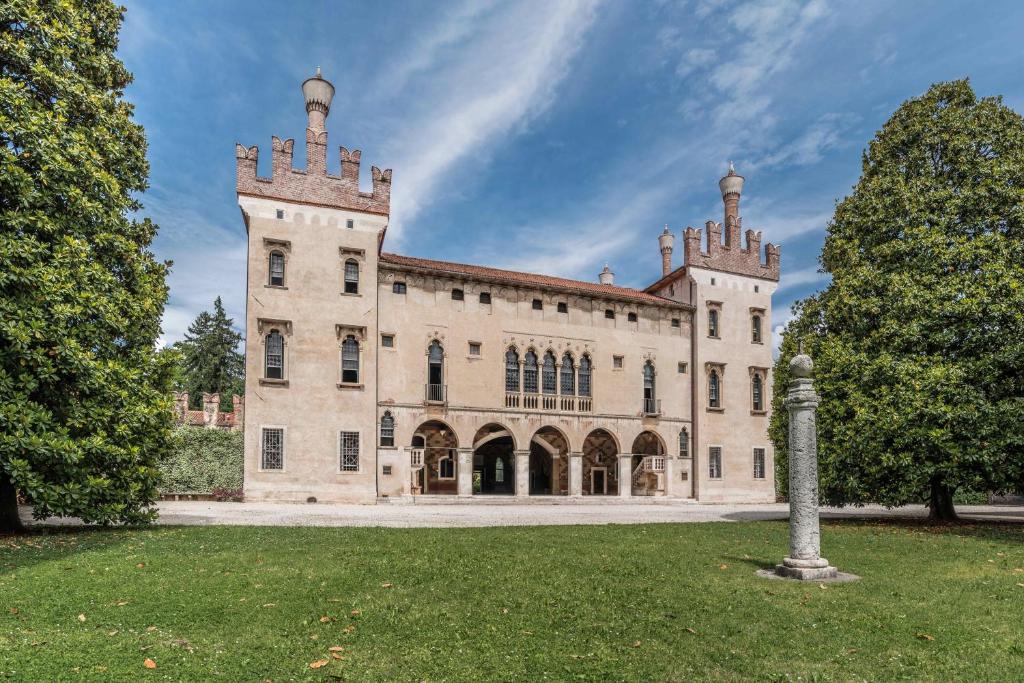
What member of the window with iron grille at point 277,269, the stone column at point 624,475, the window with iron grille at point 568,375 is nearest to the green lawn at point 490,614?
the window with iron grille at point 277,269

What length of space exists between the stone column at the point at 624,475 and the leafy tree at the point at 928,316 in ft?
47.2

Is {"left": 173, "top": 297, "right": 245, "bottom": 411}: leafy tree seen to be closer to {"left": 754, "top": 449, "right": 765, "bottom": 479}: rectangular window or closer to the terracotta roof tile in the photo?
the terracotta roof tile

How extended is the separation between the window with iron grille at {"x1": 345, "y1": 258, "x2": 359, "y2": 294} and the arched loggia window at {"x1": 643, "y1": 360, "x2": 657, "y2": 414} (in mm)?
16561

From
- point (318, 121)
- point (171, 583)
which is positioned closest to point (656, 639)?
point (171, 583)

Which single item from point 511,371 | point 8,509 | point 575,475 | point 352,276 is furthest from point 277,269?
point 575,475

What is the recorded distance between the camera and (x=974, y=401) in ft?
56.7

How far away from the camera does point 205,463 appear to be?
30.1 metres

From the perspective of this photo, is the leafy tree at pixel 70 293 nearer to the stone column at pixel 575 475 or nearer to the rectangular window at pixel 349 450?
the rectangular window at pixel 349 450

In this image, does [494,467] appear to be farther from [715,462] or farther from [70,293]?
[70,293]

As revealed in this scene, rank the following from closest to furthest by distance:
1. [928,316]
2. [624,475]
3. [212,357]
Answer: [928,316] → [624,475] → [212,357]

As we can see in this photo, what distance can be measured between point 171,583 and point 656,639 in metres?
6.75

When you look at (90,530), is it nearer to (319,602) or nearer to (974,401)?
(319,602)

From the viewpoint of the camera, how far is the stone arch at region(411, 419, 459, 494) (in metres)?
35.2

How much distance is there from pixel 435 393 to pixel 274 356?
767cm
